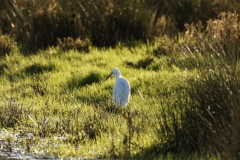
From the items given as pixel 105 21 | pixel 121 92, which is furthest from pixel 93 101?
pixel 105 21

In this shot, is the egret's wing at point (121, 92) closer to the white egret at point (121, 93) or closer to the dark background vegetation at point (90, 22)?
the white egret at point (121, 93)

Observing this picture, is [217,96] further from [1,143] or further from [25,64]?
[25,64]

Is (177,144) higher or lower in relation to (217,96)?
lower

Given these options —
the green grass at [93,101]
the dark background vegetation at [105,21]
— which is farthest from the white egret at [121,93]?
the dark background vegetation at [105,21]

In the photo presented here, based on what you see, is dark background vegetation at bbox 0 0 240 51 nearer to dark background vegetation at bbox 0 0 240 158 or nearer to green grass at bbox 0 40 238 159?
dark background vegetation at bbox 0 0 240 158

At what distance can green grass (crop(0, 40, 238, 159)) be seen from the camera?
6.04 metres

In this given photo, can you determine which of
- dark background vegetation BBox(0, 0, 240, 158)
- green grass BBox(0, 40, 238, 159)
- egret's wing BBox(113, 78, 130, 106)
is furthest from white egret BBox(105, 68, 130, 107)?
dark background vegetation BBox(0, 0, 240, 158)

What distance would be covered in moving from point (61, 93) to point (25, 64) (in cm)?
210

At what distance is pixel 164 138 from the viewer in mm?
5977

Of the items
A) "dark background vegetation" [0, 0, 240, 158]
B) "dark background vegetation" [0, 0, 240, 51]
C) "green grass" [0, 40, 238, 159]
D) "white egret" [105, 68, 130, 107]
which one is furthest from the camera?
"dark background vegetation" [0, 0, 240, 51]

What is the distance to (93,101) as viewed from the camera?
30.6 feet

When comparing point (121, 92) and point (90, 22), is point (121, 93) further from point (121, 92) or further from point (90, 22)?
point (90, 22)

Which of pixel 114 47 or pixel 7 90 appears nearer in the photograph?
pixel 7 90

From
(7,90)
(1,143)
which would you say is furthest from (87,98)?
(1,143)
